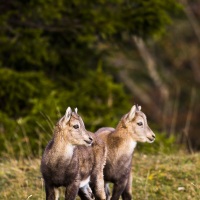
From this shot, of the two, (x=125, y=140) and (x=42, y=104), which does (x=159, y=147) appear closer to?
(x=42, y=104)

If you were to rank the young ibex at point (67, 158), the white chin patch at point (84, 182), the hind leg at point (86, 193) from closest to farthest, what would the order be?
the young ibex at point (67, 158) → the white chin patch at point (84, 182) → the hind leg at point (86, 193)

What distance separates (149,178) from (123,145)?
5.14ft

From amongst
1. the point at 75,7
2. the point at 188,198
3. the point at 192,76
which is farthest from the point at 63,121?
the point at 192,76

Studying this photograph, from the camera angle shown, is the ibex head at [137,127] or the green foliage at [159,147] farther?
the green foliage at [159,147]

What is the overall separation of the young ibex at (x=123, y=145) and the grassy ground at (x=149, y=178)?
2.81 feet

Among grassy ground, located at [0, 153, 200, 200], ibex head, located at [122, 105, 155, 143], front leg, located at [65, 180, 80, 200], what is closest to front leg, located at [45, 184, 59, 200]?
front leg, located at [65, 180, 80, 200]

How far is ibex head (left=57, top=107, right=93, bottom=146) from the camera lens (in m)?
8.16

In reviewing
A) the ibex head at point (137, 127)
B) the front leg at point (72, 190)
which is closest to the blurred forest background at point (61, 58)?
the ibex head at point (137, 127)

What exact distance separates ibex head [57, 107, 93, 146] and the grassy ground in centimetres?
124

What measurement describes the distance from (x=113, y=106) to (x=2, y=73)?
2.54 metres

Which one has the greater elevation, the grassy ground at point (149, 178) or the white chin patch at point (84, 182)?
the white chin patch at point (84, 182)

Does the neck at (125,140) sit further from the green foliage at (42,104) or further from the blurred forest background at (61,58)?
the blurred forest background at (61,58)

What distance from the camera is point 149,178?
10.3 m

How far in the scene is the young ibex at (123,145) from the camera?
8758 millimetres
